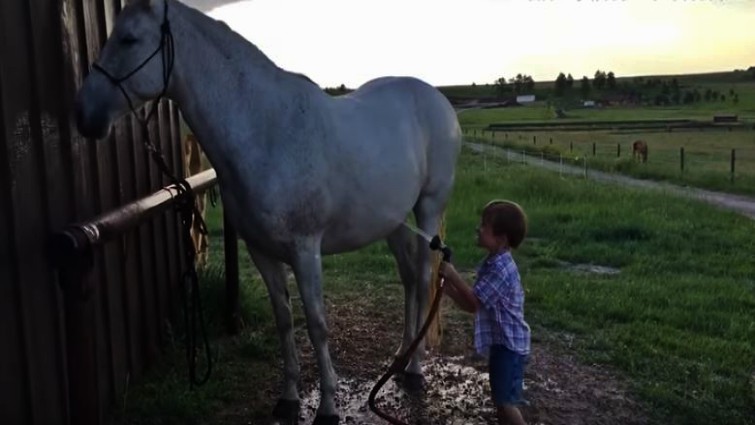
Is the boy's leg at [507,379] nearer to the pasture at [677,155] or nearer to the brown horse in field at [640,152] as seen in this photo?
the pasture at [677,155]

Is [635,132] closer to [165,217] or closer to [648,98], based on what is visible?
[648,98]

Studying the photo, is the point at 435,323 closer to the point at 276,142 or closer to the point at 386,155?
the point at 386,155

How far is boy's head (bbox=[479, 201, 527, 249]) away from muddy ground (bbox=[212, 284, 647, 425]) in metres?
1.25

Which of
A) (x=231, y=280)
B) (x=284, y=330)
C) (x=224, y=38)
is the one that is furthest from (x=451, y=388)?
(x=224, y=38)

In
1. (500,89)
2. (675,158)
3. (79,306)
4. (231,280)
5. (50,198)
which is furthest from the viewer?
(500,89)

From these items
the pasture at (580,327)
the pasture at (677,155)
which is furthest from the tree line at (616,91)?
the pasture at (580,327)

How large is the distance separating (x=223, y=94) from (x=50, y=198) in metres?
0.89

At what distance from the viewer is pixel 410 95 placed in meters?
4.62

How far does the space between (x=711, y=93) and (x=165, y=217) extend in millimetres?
104320

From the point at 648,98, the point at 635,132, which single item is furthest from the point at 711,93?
the point at 635,132

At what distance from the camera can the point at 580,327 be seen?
5594 millimetres

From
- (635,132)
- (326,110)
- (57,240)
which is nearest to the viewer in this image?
(57,240)

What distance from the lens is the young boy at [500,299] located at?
3.20m

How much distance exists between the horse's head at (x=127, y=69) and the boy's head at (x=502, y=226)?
1552mm
